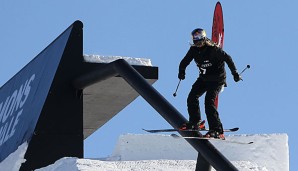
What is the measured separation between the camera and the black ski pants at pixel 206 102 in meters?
13.8

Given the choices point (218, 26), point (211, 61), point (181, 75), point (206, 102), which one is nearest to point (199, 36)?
point (211, 61)

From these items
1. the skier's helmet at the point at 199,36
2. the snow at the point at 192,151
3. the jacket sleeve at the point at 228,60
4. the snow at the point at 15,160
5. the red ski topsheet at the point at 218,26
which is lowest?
the snow at the point at 15,160

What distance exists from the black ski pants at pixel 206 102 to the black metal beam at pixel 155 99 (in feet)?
1.72

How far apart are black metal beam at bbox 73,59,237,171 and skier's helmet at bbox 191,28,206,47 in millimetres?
1504

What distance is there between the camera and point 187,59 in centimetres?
1417

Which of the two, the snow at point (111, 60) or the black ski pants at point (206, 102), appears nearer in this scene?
the black ski pants at point (206, 102)

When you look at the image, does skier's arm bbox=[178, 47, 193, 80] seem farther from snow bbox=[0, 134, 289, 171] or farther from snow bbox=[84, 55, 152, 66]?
snow bbox=[84, 55, 152, 66]

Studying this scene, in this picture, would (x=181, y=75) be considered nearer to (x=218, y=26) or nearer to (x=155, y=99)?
(x=155, y=99)

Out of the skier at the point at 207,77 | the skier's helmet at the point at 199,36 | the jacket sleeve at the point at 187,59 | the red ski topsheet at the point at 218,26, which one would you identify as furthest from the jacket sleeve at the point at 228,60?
the red ski topsheet at the point at 218,26

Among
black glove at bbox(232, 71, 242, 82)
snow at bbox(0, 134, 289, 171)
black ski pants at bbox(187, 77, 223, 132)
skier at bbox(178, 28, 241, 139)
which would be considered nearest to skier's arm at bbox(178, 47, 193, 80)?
skier at bbox(178, 28, 241, 139)

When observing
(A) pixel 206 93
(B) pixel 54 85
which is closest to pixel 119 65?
(B) pixel 54 85

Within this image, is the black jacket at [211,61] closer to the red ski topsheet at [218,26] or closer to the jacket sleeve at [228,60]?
the jacket sleeve at [228,60]

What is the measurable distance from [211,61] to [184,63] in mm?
466

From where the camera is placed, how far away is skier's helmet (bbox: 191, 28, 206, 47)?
13.8 metres
